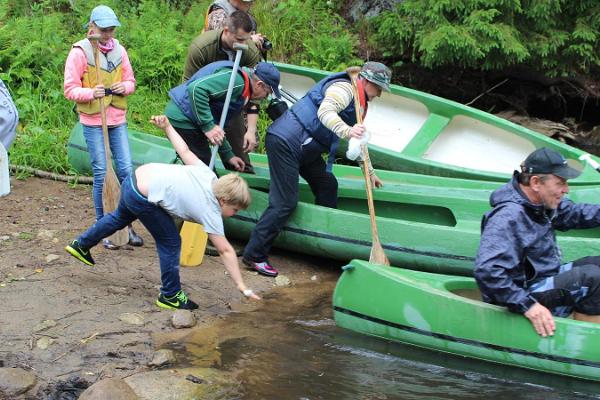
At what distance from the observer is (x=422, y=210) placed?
687 centimetres

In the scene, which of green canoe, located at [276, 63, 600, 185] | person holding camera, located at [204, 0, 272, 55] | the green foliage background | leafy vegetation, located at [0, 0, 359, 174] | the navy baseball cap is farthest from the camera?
the green foliage background

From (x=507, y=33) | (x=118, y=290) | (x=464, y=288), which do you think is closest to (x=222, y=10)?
(x=118, y=290)

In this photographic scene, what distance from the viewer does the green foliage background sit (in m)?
9.13

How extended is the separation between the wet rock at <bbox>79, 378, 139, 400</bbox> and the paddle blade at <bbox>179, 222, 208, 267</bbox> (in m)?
2.10

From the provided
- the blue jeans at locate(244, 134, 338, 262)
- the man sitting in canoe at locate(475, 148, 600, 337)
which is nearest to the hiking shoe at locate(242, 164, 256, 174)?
the blue jeans at locate(244, 134, 338, 262)

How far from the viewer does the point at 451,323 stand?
511cm

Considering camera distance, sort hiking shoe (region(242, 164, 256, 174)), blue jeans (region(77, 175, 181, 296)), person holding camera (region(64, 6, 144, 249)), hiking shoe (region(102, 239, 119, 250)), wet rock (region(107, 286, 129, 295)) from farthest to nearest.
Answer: hiking shoe (region(242, 164, 256, 174))
hiking shoe (region(102, 239, 119, 250))
person holding camera (region(64, 6, 144, 249))
wet rock (region(107, 286, 129, 295))
blue jeans (region(77, 175, 181, 296))

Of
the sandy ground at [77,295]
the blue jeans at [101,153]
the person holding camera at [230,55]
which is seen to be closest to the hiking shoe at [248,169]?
the person holding camera at [230,55]

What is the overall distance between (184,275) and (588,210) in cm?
283

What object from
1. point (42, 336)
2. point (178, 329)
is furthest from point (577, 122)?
point (42, 336)

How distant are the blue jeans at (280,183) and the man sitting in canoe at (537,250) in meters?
1.95

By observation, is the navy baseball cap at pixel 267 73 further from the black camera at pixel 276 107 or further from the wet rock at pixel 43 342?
the wet rock at pixel 43 342

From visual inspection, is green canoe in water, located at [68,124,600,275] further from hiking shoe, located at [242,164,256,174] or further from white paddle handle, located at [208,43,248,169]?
white paddle handle, located at [208,43,248,169]

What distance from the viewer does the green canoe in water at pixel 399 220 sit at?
6250 millimetres
